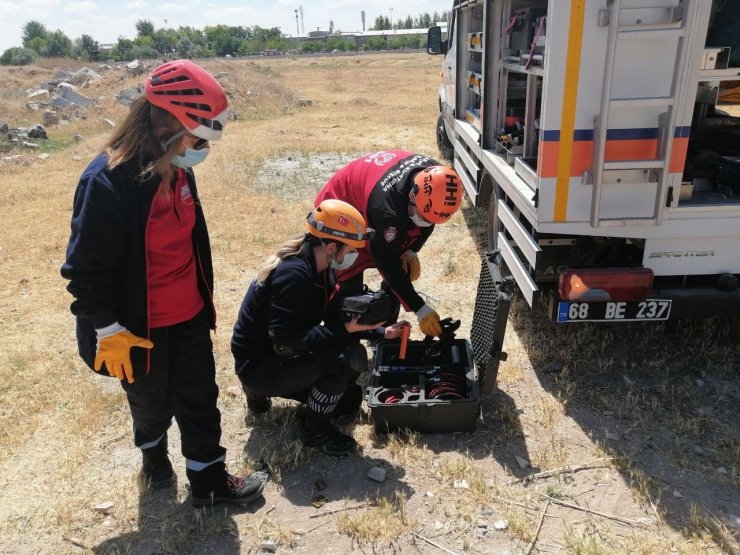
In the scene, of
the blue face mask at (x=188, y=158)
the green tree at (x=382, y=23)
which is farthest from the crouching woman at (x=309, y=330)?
the green tree at (x=382, y=23)

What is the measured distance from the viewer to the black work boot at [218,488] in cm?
291

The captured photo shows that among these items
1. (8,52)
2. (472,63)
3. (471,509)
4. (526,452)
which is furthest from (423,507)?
(8,52)

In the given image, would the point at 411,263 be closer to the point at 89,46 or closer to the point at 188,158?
the point at 188,158

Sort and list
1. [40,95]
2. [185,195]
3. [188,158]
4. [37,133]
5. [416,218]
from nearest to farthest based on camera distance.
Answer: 1. [188,158]
2. [185,195]
3. [416,218]
4. [37,133]
5. [40,95]

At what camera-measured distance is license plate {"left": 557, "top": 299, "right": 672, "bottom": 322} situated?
345 cm

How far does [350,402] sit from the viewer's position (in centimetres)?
372

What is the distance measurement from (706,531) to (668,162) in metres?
1.80

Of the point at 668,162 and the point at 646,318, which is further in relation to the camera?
the point at 646,318

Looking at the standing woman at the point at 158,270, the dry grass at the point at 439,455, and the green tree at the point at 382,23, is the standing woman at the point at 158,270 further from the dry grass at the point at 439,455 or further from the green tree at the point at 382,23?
the green tree at the point at 382,23

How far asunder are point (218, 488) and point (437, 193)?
1.91 metres

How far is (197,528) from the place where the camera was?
113 inches

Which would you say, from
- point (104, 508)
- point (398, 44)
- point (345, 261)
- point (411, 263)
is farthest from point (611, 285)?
point (398, 44)

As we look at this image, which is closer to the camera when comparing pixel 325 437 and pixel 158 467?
pixel 158 467

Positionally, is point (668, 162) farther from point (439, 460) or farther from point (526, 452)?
point (439, 460)
